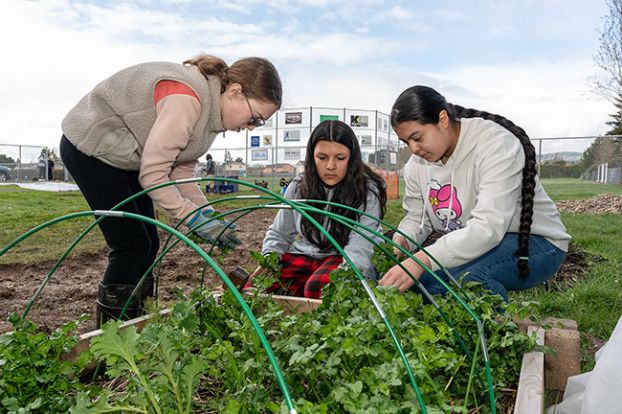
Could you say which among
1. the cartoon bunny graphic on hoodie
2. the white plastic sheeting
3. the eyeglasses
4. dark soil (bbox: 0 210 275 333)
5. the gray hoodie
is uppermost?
the eyeglasses

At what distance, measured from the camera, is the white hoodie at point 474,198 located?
1.90m

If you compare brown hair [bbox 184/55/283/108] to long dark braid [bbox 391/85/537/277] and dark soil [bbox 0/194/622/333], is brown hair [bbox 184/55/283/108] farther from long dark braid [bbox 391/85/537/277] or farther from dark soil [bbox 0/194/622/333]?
dark soil [bbox 0/194/622/333]

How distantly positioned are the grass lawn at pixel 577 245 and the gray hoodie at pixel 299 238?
83 centimetres

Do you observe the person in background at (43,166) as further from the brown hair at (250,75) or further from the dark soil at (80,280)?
the brown hair at (250,75)

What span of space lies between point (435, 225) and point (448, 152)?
14.7 inches

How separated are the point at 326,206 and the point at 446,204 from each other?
0.56m

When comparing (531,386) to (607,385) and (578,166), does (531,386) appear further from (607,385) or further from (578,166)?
(578,166)

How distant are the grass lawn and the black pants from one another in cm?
157

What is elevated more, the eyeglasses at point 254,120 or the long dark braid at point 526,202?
the eyeglasses at point 254,120

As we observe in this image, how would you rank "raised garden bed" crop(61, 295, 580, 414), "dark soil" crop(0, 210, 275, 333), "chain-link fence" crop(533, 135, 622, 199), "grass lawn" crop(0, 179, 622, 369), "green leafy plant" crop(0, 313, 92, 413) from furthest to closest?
"chain-link fence" crop(533, 135, 622, 199) → "dark soil" crop(0, 210, 275, 333) → "grass lawn" crop(0, 179, 622, 369) → "raised garden bed" crop(61, 295, 580, 414) → "green leafy plant" crop(0, 313, 92, 413)

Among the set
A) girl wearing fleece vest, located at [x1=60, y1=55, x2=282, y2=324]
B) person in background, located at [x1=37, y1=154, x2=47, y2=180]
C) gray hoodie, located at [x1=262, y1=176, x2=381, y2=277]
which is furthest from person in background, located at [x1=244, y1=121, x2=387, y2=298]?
person in background, located at [x1=37, y1=154, x2=47, y2=180]

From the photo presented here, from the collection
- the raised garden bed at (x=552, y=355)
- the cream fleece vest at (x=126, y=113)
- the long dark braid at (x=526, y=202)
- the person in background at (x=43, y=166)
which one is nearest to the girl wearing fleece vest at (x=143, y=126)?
the cream fleece vest at (x=126, y=113)

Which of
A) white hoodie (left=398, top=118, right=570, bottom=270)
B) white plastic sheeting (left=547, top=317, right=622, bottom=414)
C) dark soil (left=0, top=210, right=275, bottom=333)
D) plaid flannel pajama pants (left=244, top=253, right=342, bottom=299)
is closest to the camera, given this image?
white plastic sheeting (left=547, top=317, right=622, bottom=414)

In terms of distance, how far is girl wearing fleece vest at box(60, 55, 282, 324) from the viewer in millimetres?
1927
